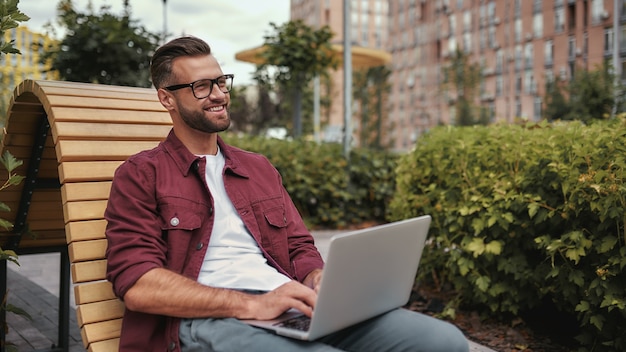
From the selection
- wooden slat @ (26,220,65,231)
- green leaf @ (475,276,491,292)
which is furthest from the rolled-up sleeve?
green leaf @ (475,276,491,292)

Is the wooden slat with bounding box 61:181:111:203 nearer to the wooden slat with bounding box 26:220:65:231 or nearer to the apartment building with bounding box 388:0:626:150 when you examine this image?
the wooden slat with bounding box 26:220:65:231

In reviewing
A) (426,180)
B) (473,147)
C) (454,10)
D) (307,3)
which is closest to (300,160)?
(426,180)

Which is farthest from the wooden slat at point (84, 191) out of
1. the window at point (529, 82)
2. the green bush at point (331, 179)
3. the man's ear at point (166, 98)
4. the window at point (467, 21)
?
the window at point (467, 21)

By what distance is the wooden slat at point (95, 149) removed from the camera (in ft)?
8.82

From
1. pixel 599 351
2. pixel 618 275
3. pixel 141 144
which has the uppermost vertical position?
pixel 141 144

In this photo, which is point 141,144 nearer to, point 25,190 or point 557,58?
point 25,190

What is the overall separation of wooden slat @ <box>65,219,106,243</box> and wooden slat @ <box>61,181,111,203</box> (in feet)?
0.34

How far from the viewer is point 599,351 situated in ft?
12.1

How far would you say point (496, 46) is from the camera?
7331 centimetres

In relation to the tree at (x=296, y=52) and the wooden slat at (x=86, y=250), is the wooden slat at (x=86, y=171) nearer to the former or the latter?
the wooden slat at (x=86, y=250)

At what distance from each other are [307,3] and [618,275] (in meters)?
94.2

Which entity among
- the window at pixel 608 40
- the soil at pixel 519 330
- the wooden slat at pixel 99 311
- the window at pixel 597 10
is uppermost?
the window at pixel 597 10

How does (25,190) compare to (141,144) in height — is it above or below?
below

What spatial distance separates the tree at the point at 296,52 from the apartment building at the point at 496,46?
96.2ft
